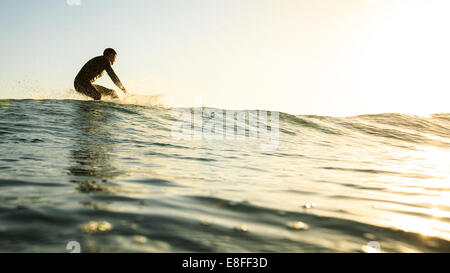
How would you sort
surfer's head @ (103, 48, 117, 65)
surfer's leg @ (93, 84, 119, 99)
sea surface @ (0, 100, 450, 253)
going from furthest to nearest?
1. surfer's leg @ (93, 84, 119, 99)
2. surfer's head @ (103, 48, 117, 65)
3. sea surface @ (0, 100, 450, 253)

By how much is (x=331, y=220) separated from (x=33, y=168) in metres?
2.79

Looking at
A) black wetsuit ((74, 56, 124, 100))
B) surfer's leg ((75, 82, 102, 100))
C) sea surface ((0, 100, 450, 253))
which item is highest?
black wetsuit ((74, 56, 124, 100))

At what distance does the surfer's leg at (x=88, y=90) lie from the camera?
32.4ft

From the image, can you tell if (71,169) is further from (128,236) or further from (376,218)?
(376,218)

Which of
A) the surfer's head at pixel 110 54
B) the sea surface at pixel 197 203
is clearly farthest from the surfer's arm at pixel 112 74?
the sea surface at pixel 197 203

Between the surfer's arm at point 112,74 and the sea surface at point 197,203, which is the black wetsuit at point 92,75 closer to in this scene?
the surfer's arm at point 112,74

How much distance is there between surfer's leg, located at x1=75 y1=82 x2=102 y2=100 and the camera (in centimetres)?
989

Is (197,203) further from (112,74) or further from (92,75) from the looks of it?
(92,75)

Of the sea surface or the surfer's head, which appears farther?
the surfer's head

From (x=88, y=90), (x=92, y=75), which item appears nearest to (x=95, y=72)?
(x=92, y=75)

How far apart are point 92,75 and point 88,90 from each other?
598 millimetres

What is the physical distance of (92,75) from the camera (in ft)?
31.8

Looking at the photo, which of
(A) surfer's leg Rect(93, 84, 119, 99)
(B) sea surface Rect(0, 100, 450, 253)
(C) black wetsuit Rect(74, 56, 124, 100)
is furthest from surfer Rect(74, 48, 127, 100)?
(B) sea surface Rect(0, 100, 450, 253)

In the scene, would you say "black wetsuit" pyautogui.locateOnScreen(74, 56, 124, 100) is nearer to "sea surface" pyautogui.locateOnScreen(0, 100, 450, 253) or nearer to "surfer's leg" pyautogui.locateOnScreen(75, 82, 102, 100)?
"surfer's leg" pyautogui.locateOnScreen(75, 82, 102, 100)
